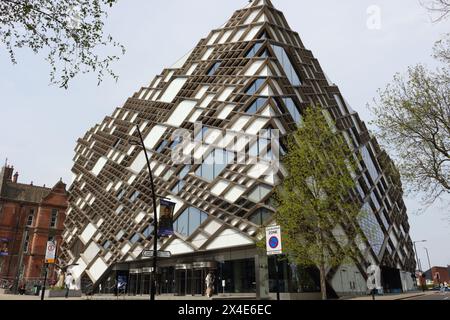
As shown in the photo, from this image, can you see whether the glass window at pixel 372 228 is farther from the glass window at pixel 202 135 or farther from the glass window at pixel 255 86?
the glass window at pixel 202 135

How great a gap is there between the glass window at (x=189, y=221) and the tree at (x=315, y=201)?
11.5 m

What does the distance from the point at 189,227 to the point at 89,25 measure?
92.1 ft

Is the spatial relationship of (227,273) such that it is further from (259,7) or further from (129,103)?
(129,103)

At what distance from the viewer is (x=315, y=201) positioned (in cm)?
2328

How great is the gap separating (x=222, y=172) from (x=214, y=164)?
1653mm

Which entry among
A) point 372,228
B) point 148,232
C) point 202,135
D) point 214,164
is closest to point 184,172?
point 202,135

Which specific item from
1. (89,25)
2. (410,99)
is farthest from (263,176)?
(89,25)

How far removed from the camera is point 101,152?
A: 2362 inches

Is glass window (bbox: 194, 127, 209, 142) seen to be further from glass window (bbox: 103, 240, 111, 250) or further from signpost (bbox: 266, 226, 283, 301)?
signpost (bbox: 266, 226, 283, 301)

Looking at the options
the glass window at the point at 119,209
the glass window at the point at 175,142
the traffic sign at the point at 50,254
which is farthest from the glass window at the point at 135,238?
the traffic sign at the point at 50,254

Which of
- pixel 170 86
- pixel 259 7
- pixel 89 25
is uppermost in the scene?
pixel 259 7

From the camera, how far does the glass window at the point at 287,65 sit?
3719 centimetres
